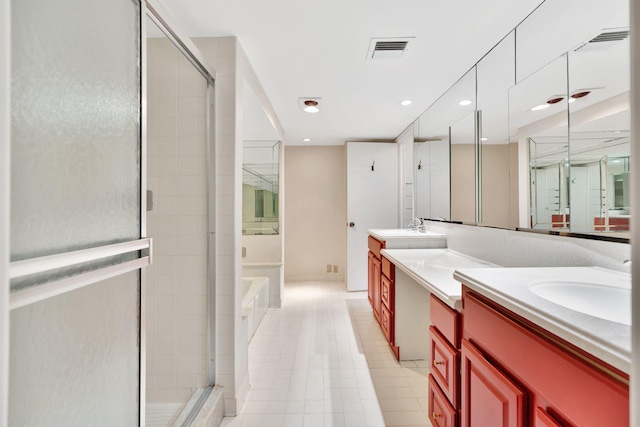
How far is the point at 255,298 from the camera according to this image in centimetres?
265

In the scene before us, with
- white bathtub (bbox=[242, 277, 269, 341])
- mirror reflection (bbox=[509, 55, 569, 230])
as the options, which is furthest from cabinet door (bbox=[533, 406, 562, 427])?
white bathtub (bbox=[242, 277, 269, 341])

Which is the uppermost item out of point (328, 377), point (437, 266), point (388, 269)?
point (437, 266)

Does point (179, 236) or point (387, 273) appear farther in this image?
point (387, 273)

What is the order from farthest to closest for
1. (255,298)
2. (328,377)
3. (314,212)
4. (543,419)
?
(314,212) < (255,298) < (328,377) < (543,419)

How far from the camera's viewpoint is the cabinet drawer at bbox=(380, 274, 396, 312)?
2.23m

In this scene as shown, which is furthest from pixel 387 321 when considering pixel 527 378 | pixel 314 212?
pixel 314 212

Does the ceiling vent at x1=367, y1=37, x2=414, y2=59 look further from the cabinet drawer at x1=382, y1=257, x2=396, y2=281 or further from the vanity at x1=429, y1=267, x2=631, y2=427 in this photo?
the cabinet drawer at x1=382, y1=257, x2=396, y2=281

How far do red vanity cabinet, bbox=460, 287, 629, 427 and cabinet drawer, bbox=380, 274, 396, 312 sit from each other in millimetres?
1125

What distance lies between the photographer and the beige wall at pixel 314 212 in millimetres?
4520

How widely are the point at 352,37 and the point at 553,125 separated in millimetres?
1113

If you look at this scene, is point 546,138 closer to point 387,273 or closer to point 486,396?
point 486,396

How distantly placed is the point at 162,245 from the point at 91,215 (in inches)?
36.7

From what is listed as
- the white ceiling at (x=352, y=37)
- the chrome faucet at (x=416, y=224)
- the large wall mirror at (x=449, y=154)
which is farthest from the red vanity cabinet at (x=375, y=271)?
the white ceiling at (x=352, y=37)

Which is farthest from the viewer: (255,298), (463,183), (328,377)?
(255,298)
